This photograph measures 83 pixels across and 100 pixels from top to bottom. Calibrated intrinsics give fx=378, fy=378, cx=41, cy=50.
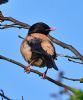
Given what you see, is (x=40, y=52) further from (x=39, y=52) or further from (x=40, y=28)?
(x=40, y=28)

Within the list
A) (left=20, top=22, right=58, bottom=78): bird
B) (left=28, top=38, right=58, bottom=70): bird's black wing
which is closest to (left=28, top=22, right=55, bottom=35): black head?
(left=20, top=22, right=58, bottom=78): bird

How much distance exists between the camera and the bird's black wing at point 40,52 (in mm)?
5530

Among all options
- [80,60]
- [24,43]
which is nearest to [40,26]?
[24,43]

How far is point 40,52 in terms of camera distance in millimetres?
5805

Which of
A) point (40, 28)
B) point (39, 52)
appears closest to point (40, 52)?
point (39, 52)

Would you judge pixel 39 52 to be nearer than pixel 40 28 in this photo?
Yes

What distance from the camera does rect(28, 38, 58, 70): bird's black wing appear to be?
5.53 meters

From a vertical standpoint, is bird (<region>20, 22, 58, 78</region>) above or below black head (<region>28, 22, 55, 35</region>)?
above

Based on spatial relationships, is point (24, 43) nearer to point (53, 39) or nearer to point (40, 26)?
point (53, 39)

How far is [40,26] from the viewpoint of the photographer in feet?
26.4

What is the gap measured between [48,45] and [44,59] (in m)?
0.52

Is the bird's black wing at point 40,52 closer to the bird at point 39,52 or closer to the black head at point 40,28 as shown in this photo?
the bird at point 39,52

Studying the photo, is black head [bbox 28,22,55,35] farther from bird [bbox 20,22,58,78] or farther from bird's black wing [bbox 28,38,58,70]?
bird's black wing [bbox 28,38,58,70]

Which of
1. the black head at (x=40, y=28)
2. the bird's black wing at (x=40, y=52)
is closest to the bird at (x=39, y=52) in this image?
the bird's black wing at (x=40, y=52)
